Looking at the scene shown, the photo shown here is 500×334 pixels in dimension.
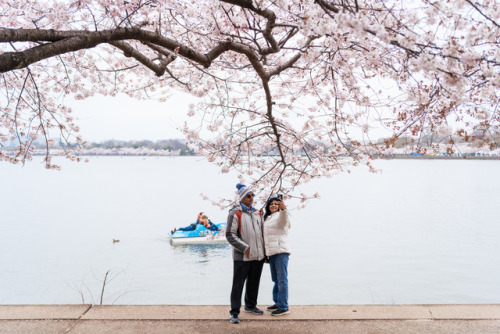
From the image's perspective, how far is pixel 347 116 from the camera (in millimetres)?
5898

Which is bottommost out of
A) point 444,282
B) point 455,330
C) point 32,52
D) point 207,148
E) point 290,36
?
point 444,282

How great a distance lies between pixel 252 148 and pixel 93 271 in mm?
13462

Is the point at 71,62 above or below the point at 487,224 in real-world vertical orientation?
above

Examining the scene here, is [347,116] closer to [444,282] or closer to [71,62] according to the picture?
[71,62]

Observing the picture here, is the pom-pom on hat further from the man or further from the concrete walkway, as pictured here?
the concrete walkway

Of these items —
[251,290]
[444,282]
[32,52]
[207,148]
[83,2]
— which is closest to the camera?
[32,52]

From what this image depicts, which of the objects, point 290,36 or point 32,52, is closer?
point 32,52

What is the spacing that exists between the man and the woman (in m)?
0.10

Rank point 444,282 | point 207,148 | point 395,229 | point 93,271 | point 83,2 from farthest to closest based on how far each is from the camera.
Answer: point 395,229
point 93,271
point 444,282
point 207,148
point 83,2

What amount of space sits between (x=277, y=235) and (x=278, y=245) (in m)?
0.11

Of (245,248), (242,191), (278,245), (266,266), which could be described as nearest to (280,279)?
(278,245)

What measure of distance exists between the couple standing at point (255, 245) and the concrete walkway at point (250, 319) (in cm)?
25

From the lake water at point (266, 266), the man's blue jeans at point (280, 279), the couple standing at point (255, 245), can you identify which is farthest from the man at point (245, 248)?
the lake water at point (266, 266)

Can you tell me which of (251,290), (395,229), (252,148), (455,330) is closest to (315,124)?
(252,148)
